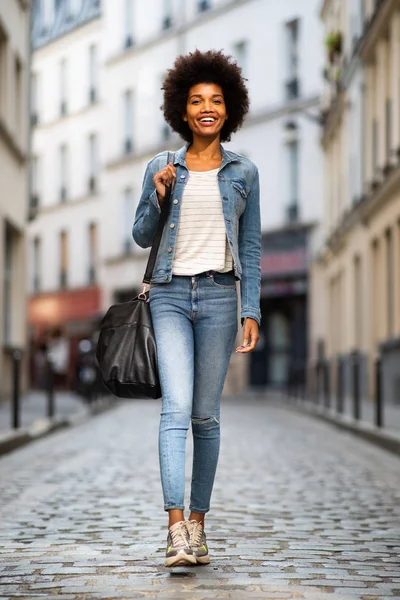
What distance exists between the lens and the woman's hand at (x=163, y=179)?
16.4ft

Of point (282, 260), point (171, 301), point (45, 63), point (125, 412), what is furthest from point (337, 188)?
point (171, 301)

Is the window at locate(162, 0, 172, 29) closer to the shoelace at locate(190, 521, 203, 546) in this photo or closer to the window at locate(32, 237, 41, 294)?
the window at locate(32, 237, 41, 294)

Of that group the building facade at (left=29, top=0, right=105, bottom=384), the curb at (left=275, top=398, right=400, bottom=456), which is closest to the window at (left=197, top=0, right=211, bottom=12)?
the building facade at (left=29, top=0, right=105, bottom=384)

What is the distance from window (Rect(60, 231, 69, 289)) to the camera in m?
45.4

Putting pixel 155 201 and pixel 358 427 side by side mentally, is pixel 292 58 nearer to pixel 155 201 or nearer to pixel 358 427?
pixel 358 427

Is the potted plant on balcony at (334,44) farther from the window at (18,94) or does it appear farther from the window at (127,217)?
the window at (127,217)

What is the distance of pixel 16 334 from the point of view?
75.7ft

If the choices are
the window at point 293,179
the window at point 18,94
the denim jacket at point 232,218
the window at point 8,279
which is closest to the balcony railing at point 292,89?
the window at point 293,179

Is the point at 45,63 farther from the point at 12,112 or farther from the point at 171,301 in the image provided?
the point at 171,301

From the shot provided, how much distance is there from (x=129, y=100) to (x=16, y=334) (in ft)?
68.3

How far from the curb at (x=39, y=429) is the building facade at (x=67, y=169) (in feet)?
72.8

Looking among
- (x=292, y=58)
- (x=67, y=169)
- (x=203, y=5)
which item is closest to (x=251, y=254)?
(x=292, y=58)

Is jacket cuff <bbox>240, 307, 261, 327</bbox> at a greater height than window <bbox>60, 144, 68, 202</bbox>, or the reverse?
window <bbox>60, 144, 68, 202</bbox>

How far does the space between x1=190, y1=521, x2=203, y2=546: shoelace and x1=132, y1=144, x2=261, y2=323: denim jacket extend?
88cm
